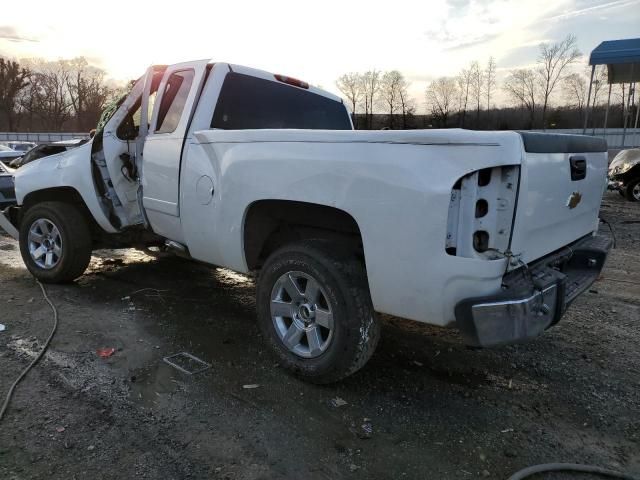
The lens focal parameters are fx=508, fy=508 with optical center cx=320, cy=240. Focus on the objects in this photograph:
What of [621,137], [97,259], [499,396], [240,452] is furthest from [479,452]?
[621,137]

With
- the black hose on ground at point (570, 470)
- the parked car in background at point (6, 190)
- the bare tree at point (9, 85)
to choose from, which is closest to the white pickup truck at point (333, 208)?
the black hose on ground at point (570, 470)

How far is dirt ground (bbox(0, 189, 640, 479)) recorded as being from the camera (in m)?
2.65

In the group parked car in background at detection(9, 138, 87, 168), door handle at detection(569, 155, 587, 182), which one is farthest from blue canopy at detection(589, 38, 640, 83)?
parked car in background at detection(9, 138, 87, 168)

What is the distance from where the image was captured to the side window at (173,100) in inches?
168

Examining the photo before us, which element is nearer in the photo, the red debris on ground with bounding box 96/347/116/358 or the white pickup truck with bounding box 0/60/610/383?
the white pickup truck with bounding box 0/60/610/383

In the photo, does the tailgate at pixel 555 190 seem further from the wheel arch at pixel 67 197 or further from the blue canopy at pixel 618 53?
the blue canopy at pixel 618 53

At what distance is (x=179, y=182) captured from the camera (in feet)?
13.4

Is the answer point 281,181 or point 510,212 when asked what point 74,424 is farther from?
point 510,212

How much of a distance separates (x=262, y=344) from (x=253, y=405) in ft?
3.14

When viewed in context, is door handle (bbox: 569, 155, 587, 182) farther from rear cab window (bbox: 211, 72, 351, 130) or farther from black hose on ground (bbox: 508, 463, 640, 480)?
rear cab window (bbox: 211, 72, 351, 130)

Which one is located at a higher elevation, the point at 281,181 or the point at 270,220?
the point at 281,181

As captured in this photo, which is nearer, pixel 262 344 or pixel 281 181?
pixel 281 181

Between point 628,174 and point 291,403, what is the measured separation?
13.7m

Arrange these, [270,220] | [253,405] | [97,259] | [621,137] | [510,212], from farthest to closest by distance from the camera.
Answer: [621,137], [97,259], [270,220], [253,405], [510,212]
